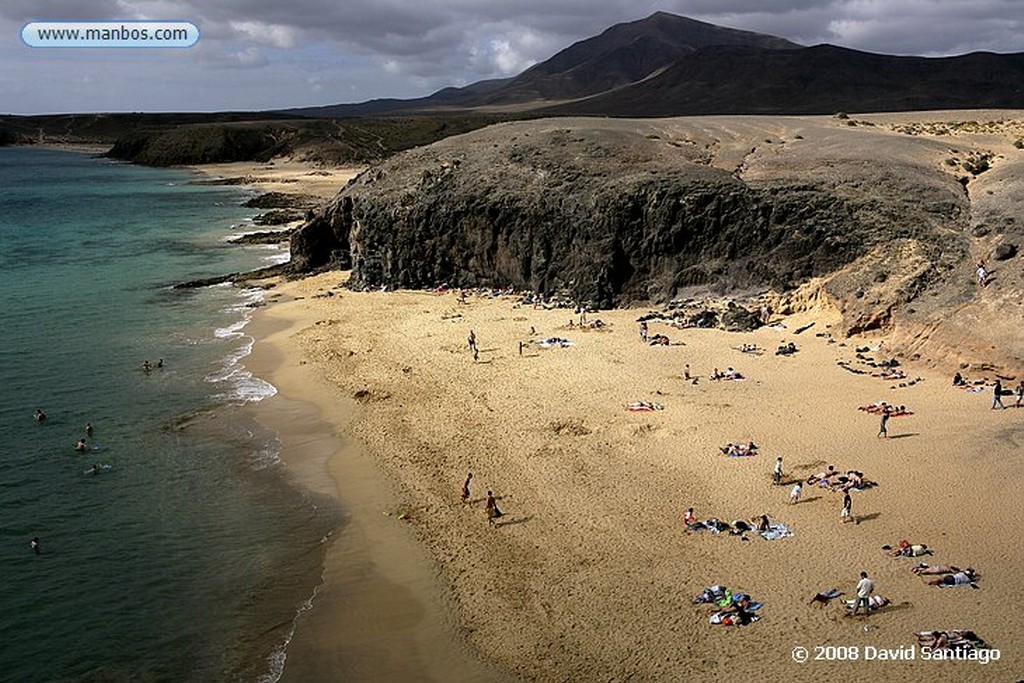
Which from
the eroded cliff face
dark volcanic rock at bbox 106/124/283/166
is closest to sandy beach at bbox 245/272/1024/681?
the eroded cliff face

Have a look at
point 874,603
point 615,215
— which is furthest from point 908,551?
point 615,215

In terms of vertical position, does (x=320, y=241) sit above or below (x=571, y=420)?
above

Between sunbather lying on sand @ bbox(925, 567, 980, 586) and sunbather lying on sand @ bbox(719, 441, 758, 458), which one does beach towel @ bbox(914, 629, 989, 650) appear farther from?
sunbather lying on sand @ bbox(719, 441, 758, 458)

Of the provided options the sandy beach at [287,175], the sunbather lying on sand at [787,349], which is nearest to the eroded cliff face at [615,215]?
the sunbather lying on sand at [787,349]

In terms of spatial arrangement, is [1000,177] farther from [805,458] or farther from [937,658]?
[937,658]

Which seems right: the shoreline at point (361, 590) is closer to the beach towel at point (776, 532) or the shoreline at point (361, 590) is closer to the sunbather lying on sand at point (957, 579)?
the beach towel at point (776, 532)

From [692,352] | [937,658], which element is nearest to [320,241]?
[692,352]

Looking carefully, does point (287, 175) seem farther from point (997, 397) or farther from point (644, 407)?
point (997, 397)
